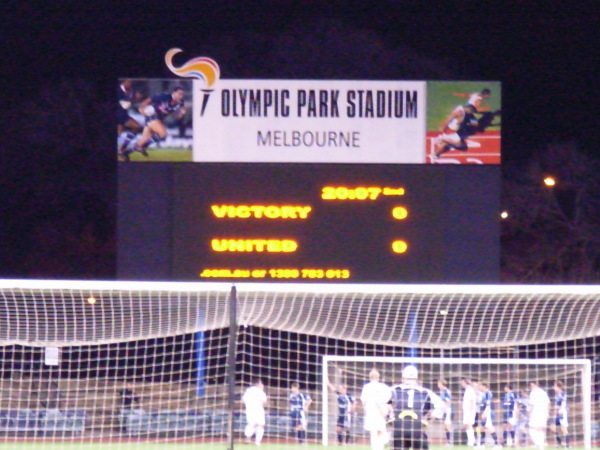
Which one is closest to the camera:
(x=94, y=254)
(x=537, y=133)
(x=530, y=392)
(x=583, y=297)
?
(x=583, y=297)

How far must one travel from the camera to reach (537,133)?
115ft

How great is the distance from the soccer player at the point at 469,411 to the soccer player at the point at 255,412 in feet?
7.87

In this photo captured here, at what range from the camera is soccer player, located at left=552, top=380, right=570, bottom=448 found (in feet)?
44.7

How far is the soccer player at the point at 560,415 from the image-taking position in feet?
44.7

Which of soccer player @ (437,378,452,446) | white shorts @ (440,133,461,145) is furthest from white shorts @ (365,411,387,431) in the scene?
white shorts @ (440,133,461,145)

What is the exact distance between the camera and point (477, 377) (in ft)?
48.9

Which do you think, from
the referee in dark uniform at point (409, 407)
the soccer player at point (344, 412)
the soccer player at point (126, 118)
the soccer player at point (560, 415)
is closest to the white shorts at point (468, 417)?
the soccer player at point (560, 415)

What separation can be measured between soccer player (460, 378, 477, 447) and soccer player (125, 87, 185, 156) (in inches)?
186

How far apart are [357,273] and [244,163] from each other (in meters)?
1.79

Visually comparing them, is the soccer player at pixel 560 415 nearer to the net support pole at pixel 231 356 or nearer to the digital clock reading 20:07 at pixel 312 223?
the digital clock reading 20:07 at pixel 312 223

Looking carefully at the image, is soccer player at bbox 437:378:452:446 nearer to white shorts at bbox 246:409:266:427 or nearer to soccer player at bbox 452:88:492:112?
white shorts at bbox 246:409:266:427

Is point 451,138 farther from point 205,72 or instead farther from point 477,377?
point 477,377

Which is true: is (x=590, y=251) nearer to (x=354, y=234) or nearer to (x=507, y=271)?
(x=507, y=271)

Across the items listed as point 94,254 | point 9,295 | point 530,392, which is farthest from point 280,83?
point 94,254
